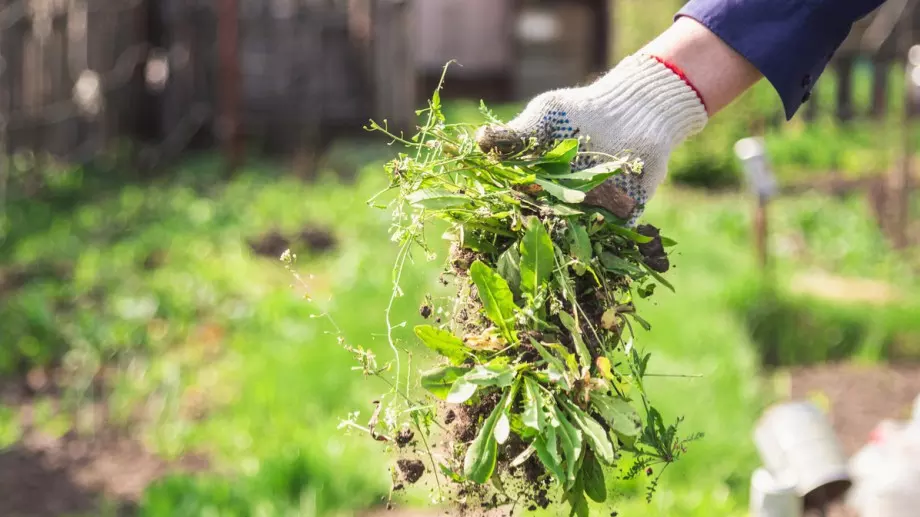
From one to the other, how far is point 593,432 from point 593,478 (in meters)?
0.13

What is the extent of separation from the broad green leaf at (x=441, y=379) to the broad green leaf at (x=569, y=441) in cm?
17

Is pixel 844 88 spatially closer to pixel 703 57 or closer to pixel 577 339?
pixel 703 57

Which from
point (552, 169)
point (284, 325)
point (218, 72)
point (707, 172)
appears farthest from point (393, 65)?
point (552, 169)

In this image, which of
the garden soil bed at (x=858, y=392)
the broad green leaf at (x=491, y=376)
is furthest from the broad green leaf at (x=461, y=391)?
the garden soil bed at (x=858, y=392)

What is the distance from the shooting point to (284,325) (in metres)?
4.86

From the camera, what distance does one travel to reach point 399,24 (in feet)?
34.8

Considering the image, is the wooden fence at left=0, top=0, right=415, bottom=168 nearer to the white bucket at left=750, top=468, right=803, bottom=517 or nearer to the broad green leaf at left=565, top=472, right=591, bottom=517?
the white bucket at left=750, top=468, right=803, bottom=517

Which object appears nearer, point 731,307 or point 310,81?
point 731,307

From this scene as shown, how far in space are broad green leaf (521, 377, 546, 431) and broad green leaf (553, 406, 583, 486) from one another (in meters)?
0.02

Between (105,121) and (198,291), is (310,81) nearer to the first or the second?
(105,121)

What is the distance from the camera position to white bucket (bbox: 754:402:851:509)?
2.95 meters

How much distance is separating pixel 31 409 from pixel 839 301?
4131 mm

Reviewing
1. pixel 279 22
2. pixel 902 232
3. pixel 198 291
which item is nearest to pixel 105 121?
pixel 279 22

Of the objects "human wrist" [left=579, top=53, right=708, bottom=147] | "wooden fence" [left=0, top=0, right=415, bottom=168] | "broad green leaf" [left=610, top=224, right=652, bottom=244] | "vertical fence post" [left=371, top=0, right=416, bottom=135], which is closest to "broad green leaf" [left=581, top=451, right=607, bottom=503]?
"broad green leaf" [left=610, top=224, right=652, bottom=244]
